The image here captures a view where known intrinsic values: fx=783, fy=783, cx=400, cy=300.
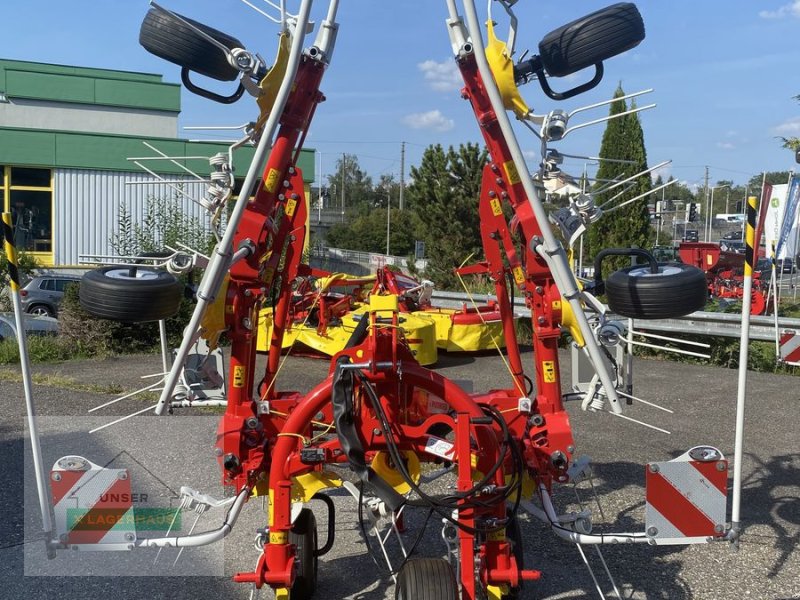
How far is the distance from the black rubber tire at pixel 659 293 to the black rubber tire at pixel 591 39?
110 centimetres

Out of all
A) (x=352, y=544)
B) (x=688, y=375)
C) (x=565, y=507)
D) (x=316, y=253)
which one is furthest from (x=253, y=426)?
(x=316, y=253)

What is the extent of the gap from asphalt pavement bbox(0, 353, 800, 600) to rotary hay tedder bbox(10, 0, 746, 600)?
649 mm

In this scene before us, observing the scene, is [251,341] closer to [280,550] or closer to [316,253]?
[280,550]

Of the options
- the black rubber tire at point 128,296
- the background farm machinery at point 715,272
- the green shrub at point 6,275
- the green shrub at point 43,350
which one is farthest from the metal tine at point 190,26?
the background farm machinery at point 715,272

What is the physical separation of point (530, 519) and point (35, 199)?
25.1m

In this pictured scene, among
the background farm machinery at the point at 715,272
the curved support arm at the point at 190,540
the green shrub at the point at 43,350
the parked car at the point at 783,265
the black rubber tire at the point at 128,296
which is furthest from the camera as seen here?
the background farm machinery at the point at 715,272

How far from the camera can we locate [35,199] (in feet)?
86.4

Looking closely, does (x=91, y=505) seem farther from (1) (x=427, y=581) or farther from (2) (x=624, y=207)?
(2) (x=624, y=207)

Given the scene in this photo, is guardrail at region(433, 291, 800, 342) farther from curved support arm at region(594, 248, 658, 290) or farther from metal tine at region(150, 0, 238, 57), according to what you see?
metal tine at region(150, 0, 238, 57)

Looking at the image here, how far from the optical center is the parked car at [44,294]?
19922 millimetres

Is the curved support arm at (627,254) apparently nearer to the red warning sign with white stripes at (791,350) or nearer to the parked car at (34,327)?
the red warning sign with white stripes at (791,350)

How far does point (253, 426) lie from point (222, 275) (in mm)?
985

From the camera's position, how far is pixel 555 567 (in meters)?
4.80

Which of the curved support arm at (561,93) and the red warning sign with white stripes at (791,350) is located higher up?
the curved support arm at (561,93)
